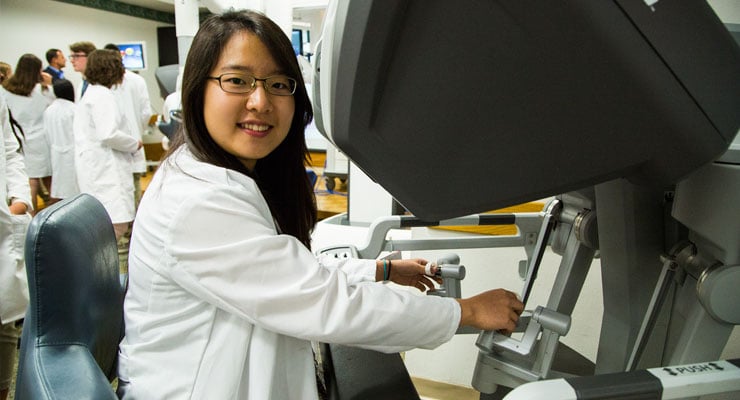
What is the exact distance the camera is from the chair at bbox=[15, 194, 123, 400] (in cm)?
75

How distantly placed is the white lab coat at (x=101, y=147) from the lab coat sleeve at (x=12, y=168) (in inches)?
54.2

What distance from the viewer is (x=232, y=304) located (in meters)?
0.77

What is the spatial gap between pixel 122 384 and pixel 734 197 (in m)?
1.01

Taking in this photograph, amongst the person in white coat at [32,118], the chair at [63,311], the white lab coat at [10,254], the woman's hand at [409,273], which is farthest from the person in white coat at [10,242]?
the person in white coat at [32,118]

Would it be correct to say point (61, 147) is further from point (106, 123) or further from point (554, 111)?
point (554, 111)

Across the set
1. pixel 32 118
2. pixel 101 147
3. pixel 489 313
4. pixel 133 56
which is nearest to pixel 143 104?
pixel 32 118

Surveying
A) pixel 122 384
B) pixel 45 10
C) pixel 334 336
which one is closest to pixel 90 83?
pixel 122 384

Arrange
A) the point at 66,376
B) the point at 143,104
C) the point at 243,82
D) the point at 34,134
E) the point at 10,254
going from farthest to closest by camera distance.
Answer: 1. the point at 34,134
2. the point at 143,104
3. the point at 10,254
4. the point at 243,82
5. the point at 66,376

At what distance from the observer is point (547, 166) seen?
0.60 meters

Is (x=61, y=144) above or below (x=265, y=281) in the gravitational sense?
below

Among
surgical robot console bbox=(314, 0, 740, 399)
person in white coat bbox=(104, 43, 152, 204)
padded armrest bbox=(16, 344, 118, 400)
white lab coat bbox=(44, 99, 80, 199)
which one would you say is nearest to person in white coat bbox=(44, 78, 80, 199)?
white lab coat bbox=(44, 99, 80, 199)

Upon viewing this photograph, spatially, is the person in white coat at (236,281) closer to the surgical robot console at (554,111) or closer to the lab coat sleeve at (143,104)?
the surgical robot console at (554,111)

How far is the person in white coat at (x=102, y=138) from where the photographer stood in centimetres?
309

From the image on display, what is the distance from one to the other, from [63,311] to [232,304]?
0.95ft
